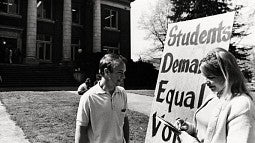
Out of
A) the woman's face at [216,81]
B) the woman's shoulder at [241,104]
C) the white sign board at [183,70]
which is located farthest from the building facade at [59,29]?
the woman's shoulder at [241,104]

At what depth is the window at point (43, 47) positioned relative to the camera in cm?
2939

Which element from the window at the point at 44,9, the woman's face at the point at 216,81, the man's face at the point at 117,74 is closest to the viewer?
the woman's face at the point at 216,81

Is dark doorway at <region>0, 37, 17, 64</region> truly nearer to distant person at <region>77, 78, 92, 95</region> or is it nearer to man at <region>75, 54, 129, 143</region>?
distant person at <region>77, 78, 92, 95</region>

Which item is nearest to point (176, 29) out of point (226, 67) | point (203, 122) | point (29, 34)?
point (203, 122)

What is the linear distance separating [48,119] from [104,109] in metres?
6.54

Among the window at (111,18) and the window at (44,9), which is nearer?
the window at (44,9)

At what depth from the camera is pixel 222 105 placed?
1.84 metres

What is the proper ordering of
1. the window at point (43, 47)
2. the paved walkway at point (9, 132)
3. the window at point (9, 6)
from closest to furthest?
1. the paved walkway at point (9, 132)
2. the window at point (9, 6)
3. the window at point (43, 47)

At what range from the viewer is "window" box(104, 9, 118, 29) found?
115ft

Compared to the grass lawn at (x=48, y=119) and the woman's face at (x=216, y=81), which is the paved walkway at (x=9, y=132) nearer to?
the grass lawn at (x=48, y=119)

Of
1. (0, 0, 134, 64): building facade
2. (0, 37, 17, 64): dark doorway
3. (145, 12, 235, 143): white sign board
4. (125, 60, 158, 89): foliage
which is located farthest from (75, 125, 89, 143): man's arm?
(0, 37, 17, 64): dark doorway

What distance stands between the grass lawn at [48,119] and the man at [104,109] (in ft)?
12.8

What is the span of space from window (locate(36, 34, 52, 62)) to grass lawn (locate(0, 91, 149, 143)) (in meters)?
16.9

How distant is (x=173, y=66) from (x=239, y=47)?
31356mm
